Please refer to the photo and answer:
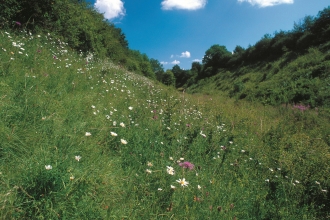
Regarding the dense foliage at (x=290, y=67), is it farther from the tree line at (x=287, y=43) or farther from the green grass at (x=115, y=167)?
the green grass at (x=115, y=167)

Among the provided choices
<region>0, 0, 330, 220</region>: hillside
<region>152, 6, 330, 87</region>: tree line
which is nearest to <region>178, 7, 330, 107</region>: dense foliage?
<region>152, 6, 330, 87</region>: tree line

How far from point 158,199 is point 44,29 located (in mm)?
8319

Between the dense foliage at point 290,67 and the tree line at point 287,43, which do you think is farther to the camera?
the tree line at point 287,43

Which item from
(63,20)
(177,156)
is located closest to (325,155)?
(177,156)

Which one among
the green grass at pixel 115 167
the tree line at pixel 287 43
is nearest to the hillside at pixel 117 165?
the green grass at pixel 115 167

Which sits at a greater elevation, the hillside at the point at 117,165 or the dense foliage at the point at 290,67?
the dense foliage at the point at 290,67

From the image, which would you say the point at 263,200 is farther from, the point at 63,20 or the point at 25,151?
the point at 63,20

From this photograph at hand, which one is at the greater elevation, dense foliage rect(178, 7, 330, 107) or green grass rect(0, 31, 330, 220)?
dense foliage rect(178, 7, 330, 107)

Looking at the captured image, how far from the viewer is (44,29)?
8117 mm

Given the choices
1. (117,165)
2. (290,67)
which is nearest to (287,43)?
(290,67)

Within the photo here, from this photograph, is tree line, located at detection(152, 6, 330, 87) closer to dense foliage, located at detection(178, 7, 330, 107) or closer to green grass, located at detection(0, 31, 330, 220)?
dense foliage, located at detection(178, 7, 330, 107)

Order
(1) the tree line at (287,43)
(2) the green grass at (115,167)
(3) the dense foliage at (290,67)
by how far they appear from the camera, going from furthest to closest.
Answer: (1) the tree line at (287,43) < (3) the dense foliage at (290,67) < (2) the green grass at (115,167)

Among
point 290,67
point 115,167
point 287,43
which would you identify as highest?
point 287,43

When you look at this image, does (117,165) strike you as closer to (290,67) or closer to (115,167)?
(115,167)
